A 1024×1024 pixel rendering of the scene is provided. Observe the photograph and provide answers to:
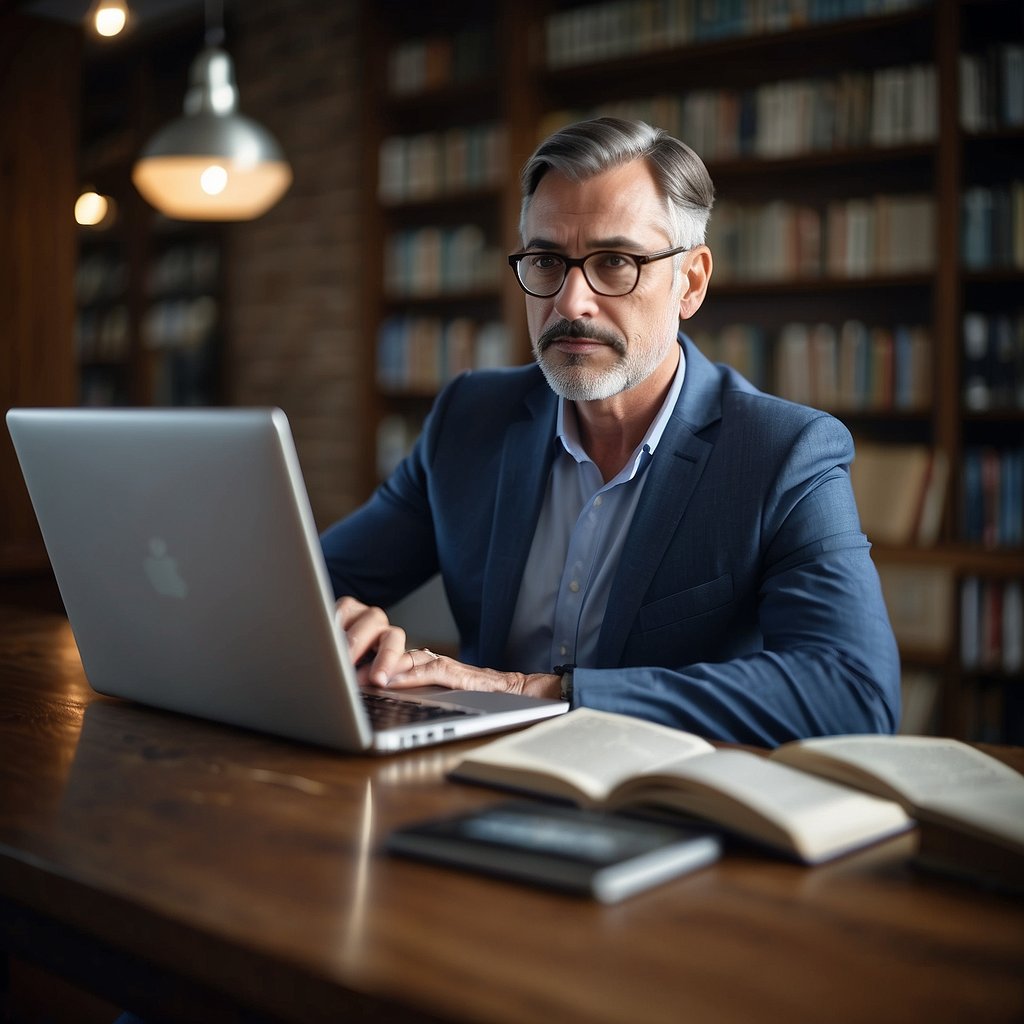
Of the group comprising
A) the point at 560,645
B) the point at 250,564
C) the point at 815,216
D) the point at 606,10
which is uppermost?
the point at 606,10

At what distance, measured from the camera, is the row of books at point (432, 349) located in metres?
4.52

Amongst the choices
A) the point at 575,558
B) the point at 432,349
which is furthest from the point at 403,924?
the point at 432,349

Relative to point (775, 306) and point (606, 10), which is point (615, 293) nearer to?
point (775, 306)

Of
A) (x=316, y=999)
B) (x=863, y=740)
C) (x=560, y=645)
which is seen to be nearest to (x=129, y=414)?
(x=316, y=999)

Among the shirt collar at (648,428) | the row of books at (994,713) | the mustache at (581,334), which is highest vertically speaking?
the mustache at (581,334)

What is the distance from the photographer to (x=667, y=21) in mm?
3957

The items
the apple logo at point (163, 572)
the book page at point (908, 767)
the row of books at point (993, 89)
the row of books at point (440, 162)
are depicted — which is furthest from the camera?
the row of books at point (440, 162)

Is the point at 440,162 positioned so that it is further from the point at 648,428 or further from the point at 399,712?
the point at 399,712

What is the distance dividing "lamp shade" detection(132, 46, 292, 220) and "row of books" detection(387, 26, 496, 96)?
1374mm

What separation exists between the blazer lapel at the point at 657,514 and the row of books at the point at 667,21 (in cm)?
246

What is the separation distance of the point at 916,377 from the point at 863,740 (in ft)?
9.34

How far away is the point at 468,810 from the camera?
0.94 m

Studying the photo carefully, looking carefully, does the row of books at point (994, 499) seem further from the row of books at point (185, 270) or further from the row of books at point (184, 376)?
the row of books at point (185, 270)

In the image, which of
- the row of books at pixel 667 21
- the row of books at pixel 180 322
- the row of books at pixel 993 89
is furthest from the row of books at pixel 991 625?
the row of books at pixel 180 322
